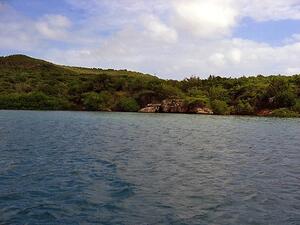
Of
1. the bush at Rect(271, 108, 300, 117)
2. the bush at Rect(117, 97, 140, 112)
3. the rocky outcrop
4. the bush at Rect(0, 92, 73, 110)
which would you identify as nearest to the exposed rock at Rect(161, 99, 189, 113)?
the rocky outcrop

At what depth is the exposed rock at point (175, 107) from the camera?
104 metres

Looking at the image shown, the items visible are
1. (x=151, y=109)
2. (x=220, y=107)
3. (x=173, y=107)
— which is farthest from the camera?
(x=173, y=107)

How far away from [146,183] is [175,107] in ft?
276

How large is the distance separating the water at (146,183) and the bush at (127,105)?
69902mm

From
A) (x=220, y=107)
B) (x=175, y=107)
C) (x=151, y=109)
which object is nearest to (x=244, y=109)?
(x=220, y=107)

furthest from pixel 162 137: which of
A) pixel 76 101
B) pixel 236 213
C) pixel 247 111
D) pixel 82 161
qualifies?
pixel 76 101

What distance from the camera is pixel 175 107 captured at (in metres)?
104

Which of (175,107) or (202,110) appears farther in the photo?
(175,107)

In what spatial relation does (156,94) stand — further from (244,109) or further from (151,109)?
(244,109)

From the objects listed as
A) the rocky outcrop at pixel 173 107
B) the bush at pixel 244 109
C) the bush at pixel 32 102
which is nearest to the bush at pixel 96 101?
the bush at pixel 32 102

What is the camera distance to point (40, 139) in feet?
121

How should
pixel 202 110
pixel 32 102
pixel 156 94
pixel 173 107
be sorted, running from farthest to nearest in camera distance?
pixel 156 94
pixel 32 102
pixel 173 107
pixel 202 110

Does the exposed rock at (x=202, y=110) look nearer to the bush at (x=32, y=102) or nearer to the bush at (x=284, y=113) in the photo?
the bush at (x=284, y=113)

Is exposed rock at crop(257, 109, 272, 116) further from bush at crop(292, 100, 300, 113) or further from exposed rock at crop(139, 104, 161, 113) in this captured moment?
exposed rock at crop(139, 104, 161, 113)
